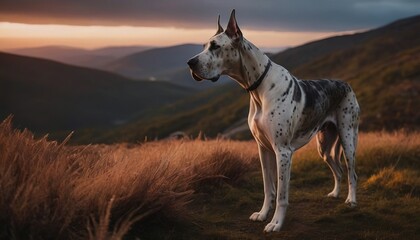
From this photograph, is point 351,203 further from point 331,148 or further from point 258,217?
point 258,217

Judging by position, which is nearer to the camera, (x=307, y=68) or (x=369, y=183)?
(x=369, y=183)

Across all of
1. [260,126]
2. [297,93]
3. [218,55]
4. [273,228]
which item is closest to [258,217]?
[273,228]

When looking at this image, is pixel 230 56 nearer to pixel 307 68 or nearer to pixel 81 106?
pixel 307 68

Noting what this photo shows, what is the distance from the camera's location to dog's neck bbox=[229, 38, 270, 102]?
18.7ft

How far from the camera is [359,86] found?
5197cm

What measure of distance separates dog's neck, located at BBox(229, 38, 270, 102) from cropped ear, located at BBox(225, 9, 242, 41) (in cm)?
13

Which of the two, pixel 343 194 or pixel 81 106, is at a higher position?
pixel 343 194

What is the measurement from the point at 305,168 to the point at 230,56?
517cm

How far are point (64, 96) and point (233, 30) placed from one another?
502 feet

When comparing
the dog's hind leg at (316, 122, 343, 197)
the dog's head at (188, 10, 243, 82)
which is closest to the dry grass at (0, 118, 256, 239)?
the dog's head at (188, 10, 243, 82)

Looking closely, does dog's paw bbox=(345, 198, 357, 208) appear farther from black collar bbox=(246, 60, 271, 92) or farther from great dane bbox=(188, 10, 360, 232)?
black collar bbox=(246, 60, 271, 92)

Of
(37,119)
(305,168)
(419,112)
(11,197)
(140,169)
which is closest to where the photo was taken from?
(11,197)

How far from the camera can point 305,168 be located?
10.1 m

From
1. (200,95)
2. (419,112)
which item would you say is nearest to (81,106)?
(200,95)
